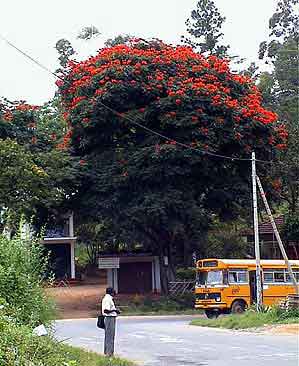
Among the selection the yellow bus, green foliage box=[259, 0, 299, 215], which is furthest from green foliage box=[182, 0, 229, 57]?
the yellow bus

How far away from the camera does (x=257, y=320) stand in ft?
89.0

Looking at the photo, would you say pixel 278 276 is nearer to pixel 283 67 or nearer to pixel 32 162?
pixel 32 162

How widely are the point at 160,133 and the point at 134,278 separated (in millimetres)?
12631

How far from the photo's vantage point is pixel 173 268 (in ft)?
138

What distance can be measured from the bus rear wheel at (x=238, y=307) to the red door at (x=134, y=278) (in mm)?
14016

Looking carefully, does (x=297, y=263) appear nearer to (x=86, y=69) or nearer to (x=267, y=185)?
(x=267, y=185)

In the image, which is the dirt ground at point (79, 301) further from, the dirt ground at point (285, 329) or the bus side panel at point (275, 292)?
the dirt ground at point (285, 329)

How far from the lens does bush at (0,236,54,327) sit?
1342 centimetres

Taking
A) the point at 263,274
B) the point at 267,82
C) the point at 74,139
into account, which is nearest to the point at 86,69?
the point at 74,139

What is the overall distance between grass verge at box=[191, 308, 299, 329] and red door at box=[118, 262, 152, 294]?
1837 centimetres

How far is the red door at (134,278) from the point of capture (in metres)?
46.7

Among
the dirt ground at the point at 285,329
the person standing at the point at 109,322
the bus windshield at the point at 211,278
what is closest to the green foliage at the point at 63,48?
the bus windshield at the point at 211,278

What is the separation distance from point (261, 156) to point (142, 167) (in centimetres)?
670

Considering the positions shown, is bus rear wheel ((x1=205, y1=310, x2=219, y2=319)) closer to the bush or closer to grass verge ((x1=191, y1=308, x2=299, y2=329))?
grass verge ((x1=191, y1=308, x2=299, y2=329))
